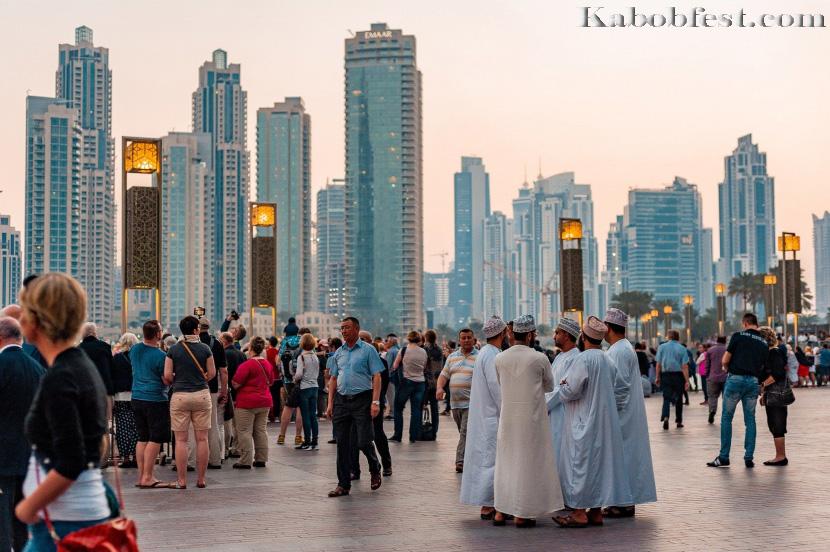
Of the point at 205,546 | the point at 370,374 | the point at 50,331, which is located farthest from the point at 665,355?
the point at 50,331

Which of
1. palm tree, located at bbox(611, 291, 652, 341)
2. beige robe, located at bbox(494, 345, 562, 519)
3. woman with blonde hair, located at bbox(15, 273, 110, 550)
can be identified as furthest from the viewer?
palm tree, located at bbox(611, 291, 652, 341)

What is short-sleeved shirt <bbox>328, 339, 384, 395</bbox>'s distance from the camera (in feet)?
37.0

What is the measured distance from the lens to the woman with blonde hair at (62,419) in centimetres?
398

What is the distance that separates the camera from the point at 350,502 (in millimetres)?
10586

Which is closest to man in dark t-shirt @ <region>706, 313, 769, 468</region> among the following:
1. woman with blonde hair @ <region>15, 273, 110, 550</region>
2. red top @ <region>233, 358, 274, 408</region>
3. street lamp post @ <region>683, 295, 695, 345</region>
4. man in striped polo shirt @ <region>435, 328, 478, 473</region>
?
man in striped polo shirt @ <region>435, 328, 478, 473</region>

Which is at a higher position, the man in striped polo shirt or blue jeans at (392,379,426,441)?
the man in striped polo shirt

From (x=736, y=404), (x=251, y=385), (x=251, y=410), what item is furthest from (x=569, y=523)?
(x=251, y=385)

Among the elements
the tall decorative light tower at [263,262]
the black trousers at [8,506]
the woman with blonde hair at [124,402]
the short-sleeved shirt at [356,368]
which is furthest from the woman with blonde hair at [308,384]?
the tall decorative light tower at [263,262]

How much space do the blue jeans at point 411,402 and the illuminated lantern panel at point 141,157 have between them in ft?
19.7

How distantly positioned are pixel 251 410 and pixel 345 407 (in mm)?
3160

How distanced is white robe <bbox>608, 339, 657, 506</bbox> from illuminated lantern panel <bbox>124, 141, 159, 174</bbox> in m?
10.9

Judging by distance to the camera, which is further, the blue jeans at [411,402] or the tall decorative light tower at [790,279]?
the tall decorative light tower at [790,279]

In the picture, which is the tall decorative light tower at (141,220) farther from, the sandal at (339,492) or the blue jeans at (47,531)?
the blue jeans at (47,531)

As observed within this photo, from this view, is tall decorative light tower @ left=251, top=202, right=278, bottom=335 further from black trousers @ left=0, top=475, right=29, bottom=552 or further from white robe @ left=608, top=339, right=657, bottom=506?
black trousers @ left=0, top=475, right=29, bottom=552
